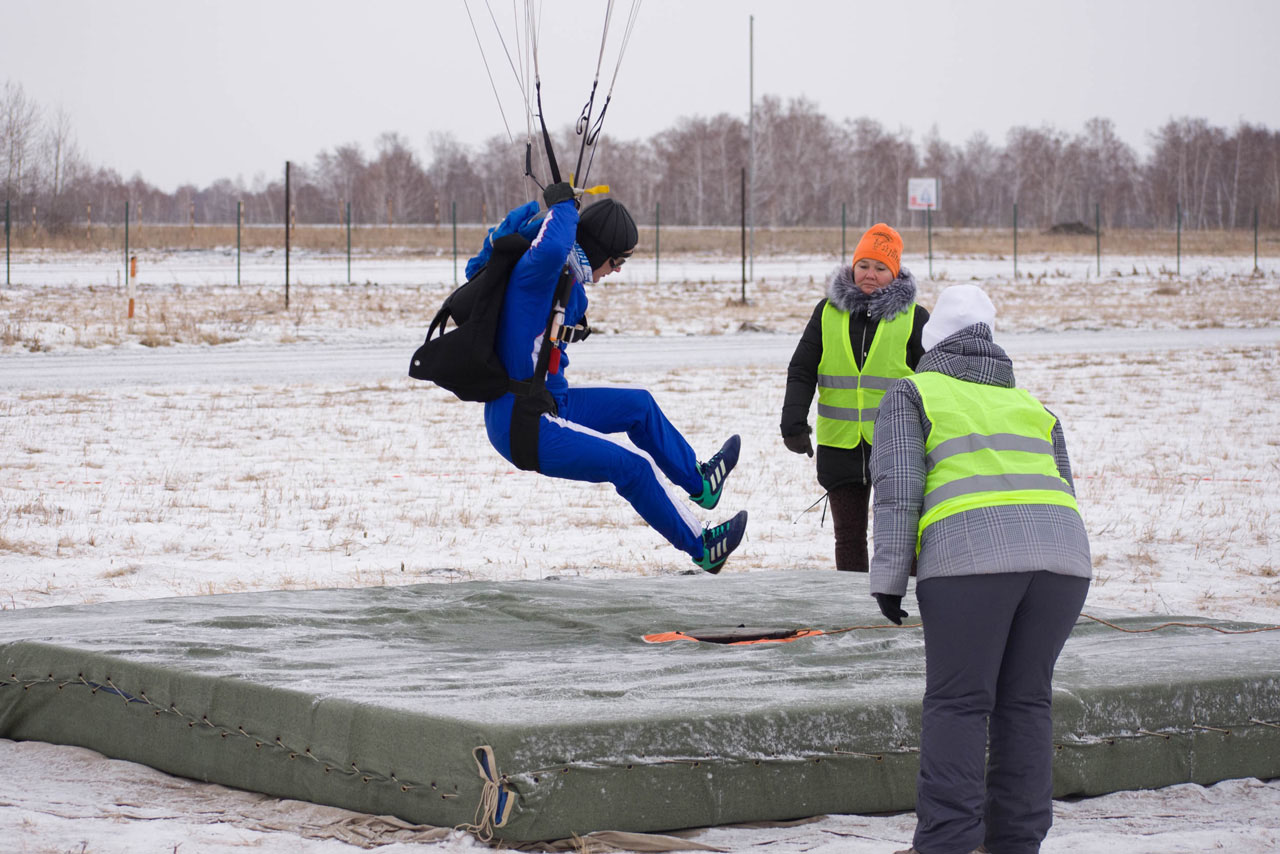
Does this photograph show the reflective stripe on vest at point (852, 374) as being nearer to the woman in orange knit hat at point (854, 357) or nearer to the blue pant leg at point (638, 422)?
the woman in orange knit hat at point (854, 357)

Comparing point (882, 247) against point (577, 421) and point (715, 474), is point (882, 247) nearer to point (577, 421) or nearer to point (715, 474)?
point (715, 474)

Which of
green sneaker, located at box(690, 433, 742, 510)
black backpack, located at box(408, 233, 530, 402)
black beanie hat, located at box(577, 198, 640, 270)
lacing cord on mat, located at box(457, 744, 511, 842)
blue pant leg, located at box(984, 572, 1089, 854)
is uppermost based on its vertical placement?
black beanie hat, located at box(577, 198, 640, 270)

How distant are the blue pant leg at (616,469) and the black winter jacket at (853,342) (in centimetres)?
91

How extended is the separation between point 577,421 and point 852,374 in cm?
143

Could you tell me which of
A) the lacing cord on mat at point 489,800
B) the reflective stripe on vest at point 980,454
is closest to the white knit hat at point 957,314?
the reflective stripe on vest at point 980,454

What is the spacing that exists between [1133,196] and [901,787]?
358ft

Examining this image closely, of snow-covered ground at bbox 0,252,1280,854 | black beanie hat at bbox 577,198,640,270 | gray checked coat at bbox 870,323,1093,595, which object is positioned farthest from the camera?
black beanie hat at bbox 577,198,640,270

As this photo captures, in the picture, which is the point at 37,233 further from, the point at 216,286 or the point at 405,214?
the point at 405,214

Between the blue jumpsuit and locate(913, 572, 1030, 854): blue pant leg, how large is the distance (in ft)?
6.72

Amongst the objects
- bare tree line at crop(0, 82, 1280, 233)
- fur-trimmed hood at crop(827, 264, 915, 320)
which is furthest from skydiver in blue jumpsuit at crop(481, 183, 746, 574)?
bare tree line at crop(0, 82, 1280, 233)

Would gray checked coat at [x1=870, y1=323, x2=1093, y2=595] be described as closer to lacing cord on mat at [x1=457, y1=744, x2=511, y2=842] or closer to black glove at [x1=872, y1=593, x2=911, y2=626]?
black glove at [x1=872, y1=593, x2=911, y2=626]

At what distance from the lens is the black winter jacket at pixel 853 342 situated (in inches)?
227

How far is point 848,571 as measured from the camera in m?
6.35

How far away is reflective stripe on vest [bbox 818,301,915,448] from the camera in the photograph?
5.73 metres
